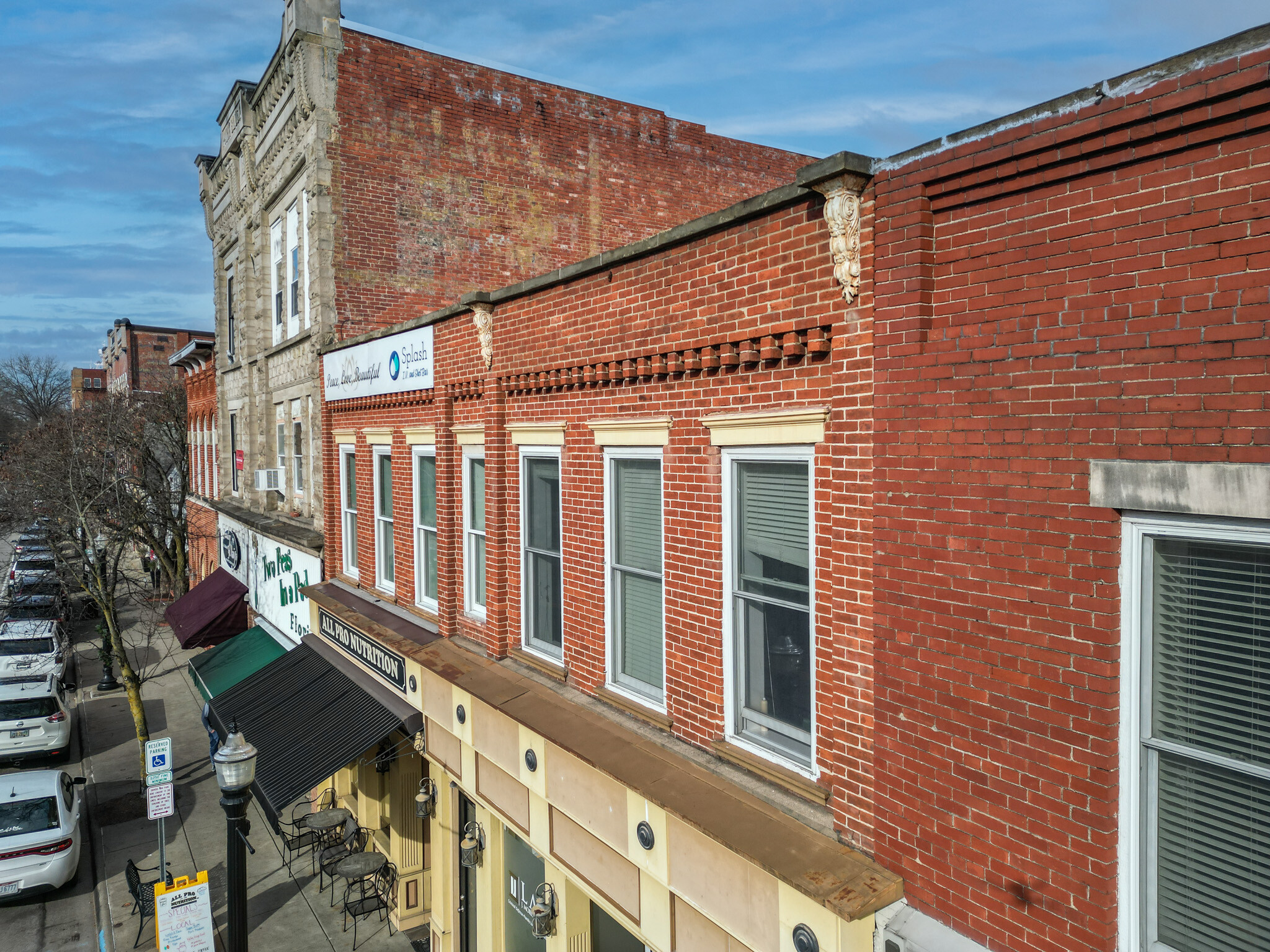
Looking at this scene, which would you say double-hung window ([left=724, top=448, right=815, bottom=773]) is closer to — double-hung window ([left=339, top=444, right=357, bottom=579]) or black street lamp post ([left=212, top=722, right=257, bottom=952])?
black street lamp post ([left=212, top=722, right=257, bottom=952])

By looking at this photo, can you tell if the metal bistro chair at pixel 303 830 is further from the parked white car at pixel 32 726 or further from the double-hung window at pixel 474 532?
the parked white car at pixel 32 726

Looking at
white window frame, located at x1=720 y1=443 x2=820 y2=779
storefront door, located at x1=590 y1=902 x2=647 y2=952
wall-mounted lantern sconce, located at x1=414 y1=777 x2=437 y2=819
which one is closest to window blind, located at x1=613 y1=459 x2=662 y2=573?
white window frame, located at x1=720 y1=443 x2=820 y2=779

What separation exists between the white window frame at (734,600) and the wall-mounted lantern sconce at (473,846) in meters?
5.55

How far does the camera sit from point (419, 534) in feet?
39.5

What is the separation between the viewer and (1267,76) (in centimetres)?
327

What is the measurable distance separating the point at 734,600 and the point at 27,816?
13669mm

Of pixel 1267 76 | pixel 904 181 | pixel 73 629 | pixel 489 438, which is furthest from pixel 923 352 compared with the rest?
pixel 73 629

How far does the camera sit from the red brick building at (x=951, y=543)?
362 centimetres

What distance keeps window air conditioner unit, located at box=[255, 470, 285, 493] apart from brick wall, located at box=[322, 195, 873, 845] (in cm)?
1129

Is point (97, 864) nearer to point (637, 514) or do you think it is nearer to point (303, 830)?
point (303, 830)

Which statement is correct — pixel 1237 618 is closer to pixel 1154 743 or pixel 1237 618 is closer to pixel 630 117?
pixel 1154 743

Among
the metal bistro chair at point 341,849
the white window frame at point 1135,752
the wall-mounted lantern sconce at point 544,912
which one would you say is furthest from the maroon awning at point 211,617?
the white window frame at point 1135,752

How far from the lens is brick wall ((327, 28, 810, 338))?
16.0 metres

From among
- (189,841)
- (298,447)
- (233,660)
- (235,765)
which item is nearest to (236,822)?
(235,765)
